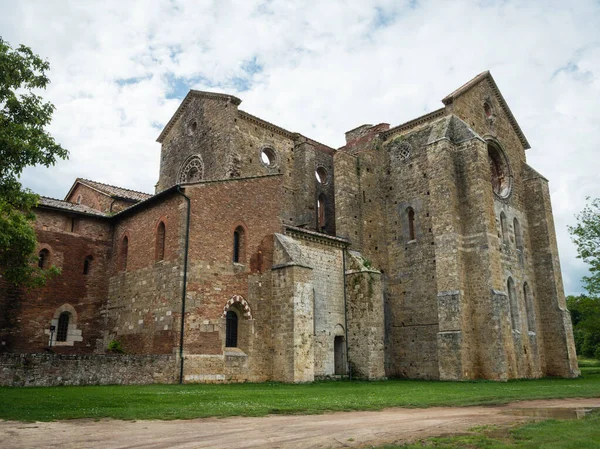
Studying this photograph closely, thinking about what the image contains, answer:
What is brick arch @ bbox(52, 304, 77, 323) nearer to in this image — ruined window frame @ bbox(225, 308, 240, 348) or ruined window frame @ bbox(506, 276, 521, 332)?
ruined window frame @ bbox(225, 308, 240, 348)

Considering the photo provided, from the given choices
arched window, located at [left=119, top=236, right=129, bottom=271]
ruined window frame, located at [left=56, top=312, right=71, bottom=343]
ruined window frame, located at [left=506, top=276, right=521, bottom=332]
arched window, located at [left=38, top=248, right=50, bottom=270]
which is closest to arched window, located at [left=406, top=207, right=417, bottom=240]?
ruined window frame, located at [left=506, top=276, right=521, bottom=332]

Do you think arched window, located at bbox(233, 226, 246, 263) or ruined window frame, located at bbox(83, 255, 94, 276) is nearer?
arched window, located at bbox(233, 226, 246, 263)

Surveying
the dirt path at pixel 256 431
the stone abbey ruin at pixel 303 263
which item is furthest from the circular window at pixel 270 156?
the dirt path at pixel 256 431

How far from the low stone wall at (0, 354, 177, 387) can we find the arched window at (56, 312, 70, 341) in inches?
243

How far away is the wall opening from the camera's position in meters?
25.6

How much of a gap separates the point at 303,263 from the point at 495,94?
800 inches

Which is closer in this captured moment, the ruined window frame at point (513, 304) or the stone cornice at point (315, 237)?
the stone cornice at point (315, 237)

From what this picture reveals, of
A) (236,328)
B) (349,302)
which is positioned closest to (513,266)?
(349,302)

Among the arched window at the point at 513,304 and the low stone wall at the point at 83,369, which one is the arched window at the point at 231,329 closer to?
the low stone wall at the point at 83,369

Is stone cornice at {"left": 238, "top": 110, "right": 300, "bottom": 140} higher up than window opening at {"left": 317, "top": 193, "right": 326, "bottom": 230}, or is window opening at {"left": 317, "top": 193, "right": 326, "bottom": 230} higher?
stone cornice at {"left": 238, "top": 110, "right": 300, "bottom": 140}

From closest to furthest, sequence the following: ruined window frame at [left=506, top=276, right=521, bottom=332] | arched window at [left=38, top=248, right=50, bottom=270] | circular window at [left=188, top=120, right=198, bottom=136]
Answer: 1. arched window at [left=38, top=248, right=50, bottom=270]
2. ruined window frame at [left=506, top=276, right=521, bottom=332]
3. circular window at [left=188, top=120, right=198, bottom=136]

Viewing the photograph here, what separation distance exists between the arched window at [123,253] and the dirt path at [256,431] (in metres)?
16.2

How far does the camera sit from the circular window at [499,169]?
109 feet

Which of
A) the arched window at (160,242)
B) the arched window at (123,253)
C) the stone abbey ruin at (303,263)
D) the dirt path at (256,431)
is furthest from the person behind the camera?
the arched window at (123,253)
